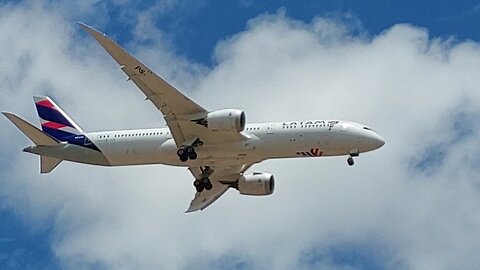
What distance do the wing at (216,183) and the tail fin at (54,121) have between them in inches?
336

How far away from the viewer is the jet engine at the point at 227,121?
8206 cm

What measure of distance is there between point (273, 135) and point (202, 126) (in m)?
4.49

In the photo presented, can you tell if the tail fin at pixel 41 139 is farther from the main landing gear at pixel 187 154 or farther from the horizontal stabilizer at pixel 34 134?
the main landing gear at pixel 187 154

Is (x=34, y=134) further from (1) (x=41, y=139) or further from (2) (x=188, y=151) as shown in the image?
(2) (x=188, y=151)

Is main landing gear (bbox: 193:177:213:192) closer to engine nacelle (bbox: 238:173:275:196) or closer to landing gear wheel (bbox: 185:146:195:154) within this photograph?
engine nacelle (bbox: 238:173:275:196)

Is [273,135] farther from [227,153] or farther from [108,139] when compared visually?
[108,139]

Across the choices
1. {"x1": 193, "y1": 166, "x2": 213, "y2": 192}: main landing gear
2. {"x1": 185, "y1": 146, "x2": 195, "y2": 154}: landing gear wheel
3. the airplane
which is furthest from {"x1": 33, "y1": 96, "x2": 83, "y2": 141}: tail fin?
{"x1": 185, "y1": 146, "x2": 195, "y2": 154}: landing gear wheel

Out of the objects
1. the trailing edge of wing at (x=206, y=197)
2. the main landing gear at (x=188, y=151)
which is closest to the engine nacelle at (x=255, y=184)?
the trailing edge of wing at (x=206, y=197)

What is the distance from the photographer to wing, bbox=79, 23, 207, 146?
3159 inches

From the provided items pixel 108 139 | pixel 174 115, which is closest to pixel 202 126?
pixel 174 115

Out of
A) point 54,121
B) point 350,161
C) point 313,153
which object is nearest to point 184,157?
point 313,153

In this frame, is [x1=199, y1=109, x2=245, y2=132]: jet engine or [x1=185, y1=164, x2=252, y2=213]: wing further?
[x1=185, y1=164, x2=252, y2=213]: wing

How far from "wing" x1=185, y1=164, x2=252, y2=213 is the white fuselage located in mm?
4279

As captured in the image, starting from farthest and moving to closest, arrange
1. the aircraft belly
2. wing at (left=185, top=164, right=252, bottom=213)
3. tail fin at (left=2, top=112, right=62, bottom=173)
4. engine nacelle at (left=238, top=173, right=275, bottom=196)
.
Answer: engine nacelle at (left=238, top=173, right=275, bottom=196)
wing at (left=185, top=164, right=252, bottom=213)
the aircraft belly
tail fin at (left=2, top=112, right=62, bottom=173)
